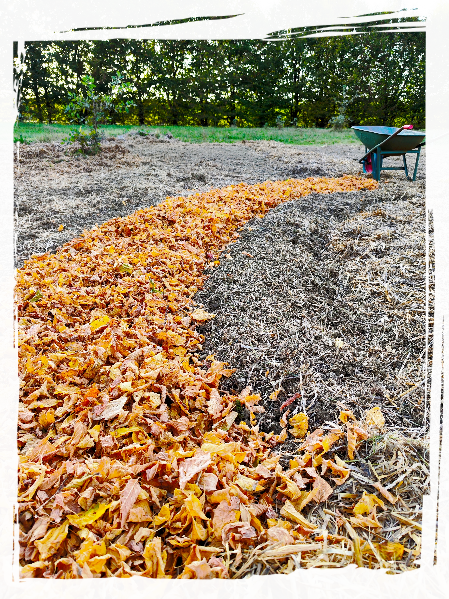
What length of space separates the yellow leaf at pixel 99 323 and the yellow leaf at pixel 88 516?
3.56 ft

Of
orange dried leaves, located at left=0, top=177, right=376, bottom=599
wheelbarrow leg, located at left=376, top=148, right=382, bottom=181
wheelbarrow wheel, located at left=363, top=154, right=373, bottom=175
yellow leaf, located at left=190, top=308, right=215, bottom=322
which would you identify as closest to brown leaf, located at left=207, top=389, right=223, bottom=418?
orange dried leaves, located at left=0, top=177, right=376, bottom=599

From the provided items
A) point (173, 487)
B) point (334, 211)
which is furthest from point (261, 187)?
point (173, 487)

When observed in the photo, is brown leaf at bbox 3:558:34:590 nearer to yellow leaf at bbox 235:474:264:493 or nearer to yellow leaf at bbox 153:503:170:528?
yellow leaf at bbox 153:503:170:528

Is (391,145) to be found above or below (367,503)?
above

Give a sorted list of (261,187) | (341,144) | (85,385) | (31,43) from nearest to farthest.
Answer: (85,385) → (261,187) → (341,144) → (31,43)

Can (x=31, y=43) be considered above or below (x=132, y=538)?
above

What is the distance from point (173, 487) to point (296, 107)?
20.5 metres

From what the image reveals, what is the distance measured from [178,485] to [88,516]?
12.0 inches

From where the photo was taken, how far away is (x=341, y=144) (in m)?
10.6

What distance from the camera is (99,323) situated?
219cm

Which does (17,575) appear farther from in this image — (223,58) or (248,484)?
(223,58)

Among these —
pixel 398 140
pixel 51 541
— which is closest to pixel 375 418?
pixel 51 541

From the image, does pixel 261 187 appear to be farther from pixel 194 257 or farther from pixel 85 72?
pixel 85 72

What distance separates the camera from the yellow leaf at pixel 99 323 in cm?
216
